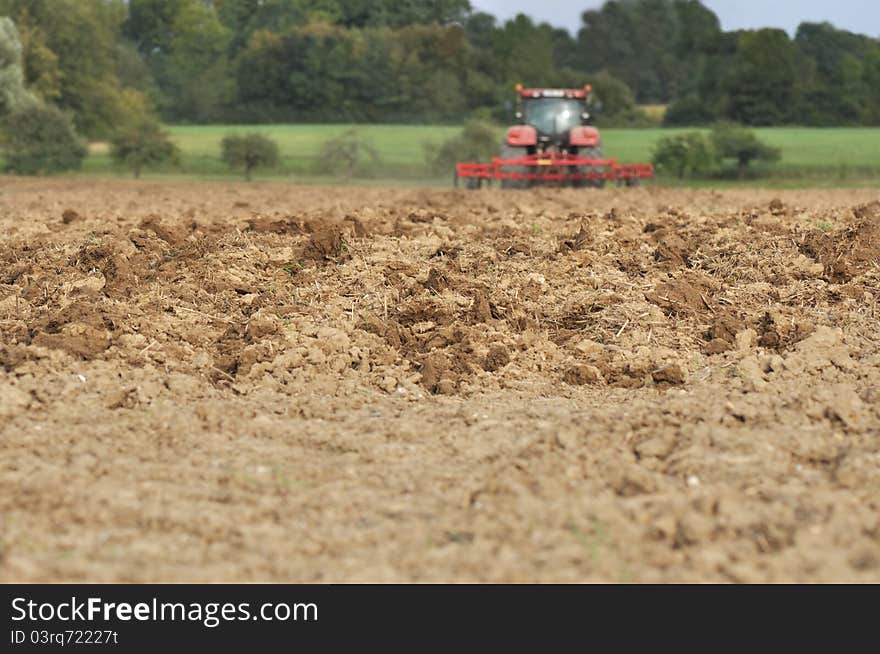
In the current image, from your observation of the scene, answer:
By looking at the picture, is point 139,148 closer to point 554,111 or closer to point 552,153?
point 554,111

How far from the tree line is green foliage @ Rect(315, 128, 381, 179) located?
335 inches

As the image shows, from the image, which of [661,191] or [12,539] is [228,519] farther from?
[661,191]

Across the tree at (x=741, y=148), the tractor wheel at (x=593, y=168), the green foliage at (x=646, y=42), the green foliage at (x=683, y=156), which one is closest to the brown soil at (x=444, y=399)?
the tractor wheel at (x=593, y=168)

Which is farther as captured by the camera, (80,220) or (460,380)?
(80,220)

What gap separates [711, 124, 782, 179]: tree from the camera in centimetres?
3547

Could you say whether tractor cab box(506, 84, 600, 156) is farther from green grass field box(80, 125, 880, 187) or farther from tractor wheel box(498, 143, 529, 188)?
green grass field box(80, 125, 880, 187)

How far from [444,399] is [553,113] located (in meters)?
19.2

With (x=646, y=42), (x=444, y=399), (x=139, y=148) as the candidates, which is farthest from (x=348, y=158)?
(x=646, y=42)

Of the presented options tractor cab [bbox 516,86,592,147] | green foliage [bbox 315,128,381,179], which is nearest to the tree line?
green foliage [bbox 315,128,381,179]

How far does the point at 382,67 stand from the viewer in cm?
5575

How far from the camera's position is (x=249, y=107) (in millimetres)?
58094

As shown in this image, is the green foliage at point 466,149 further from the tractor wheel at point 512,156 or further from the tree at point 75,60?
the tree at point 75,60

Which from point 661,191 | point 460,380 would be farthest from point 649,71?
point 460,380

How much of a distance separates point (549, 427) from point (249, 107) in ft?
177
